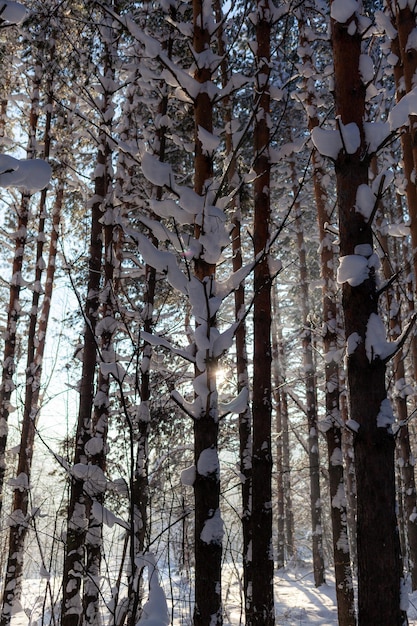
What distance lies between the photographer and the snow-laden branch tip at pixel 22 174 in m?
1.61

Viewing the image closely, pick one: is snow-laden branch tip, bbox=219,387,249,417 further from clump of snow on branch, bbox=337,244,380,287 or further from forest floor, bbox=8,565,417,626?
forest floor, bbox=8,565,417,626

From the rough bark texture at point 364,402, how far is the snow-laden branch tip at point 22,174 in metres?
2.01

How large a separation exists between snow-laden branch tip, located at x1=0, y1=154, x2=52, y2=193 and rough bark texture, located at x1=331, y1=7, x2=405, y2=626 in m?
2.01

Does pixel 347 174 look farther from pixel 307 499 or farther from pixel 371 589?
pixel 307 499

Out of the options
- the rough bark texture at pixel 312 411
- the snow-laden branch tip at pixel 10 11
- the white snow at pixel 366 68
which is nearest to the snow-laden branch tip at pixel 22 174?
the snow-laden branch tip at pixel 10 11

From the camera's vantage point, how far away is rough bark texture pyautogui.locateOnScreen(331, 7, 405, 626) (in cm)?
249

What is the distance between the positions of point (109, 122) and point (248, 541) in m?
6.15

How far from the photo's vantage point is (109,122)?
6.66 meters

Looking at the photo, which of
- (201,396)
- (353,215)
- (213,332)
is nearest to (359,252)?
(353,215)

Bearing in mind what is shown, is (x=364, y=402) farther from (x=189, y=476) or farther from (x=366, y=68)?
(x=366, y=68)

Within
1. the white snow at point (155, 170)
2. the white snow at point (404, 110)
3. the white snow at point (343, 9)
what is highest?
the white snow at point (343, 9)

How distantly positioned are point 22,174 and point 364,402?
7.15 ft

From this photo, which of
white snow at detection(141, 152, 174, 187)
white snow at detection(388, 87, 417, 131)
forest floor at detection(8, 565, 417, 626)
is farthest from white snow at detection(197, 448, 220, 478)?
forest floor at detection(8, 565, 417, 626)

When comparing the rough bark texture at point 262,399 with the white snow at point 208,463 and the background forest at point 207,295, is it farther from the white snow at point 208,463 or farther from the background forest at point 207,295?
the white snow at point 208,463
